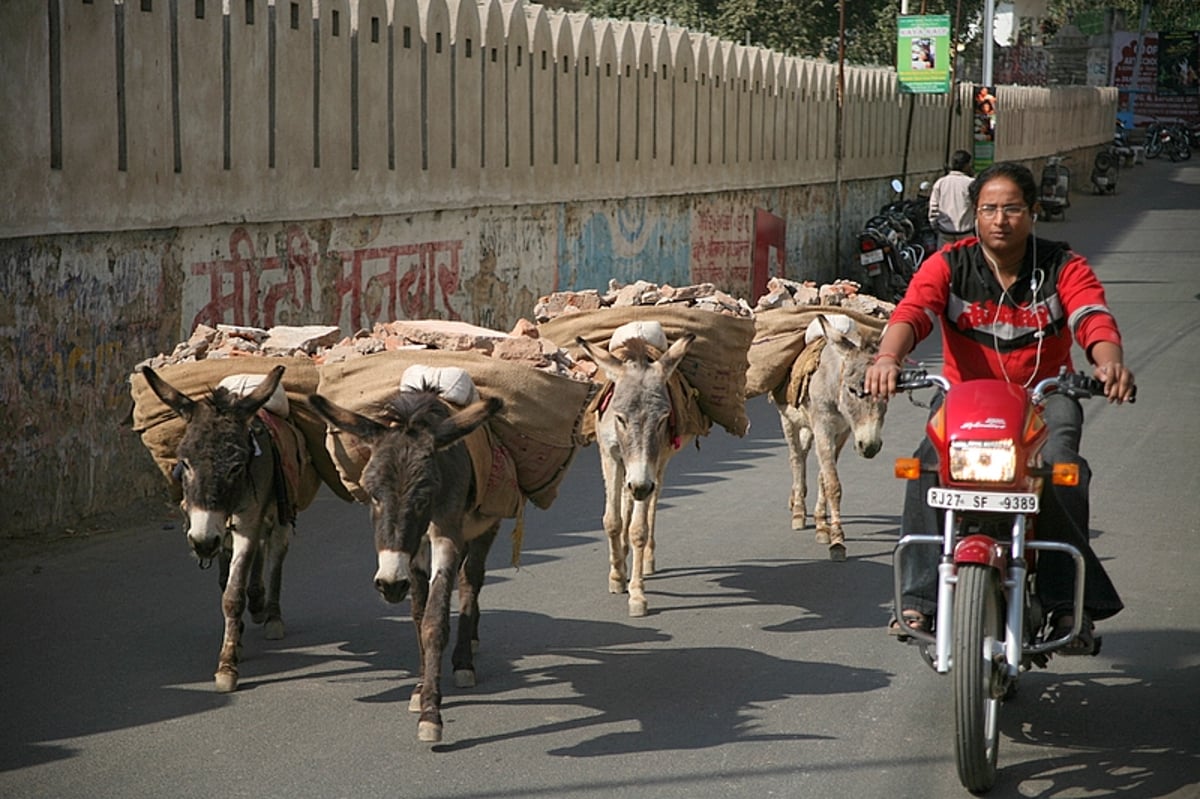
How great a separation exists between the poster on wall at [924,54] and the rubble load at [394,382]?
65.4 feet

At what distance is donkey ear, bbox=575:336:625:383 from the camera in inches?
294

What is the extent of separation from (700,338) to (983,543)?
3754 mm

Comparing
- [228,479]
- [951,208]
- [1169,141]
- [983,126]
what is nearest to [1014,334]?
[228,479]

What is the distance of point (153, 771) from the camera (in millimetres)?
5105

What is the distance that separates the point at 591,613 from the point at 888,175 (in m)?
20.9

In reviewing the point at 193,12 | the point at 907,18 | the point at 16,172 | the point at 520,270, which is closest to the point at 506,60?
the point at 520,270

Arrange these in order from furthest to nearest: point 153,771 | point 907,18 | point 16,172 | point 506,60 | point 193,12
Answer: point 907,18
point 506,60
point 193,12
point 16,172
point 153,771

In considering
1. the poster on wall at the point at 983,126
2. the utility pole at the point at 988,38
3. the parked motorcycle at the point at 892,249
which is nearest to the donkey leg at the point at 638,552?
the parked motorcycle at the point at 892,249

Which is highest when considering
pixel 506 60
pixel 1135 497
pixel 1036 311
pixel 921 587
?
pixel 506 60

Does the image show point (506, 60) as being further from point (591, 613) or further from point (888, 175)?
point (888, 175)

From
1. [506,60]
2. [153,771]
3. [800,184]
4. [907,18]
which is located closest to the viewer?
[153,771]

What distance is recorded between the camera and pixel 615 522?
299 inches

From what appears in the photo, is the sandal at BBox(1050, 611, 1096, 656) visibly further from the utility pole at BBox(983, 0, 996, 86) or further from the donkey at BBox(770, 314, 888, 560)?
the utility pole at BBox(983, 0, 996, 86)

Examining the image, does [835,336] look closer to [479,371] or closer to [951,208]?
[479,371]
